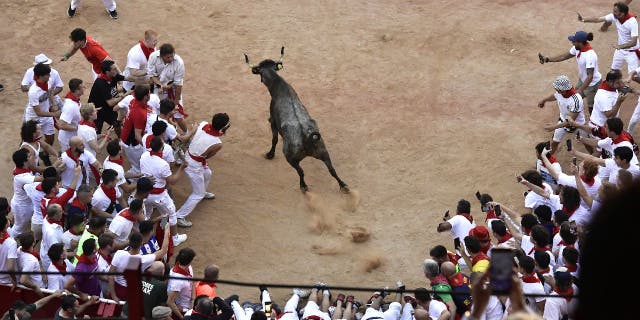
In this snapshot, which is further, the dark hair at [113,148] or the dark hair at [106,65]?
the dark hair at [106,65]

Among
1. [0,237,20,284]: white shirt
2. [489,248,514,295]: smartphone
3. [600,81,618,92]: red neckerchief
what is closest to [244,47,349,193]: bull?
[600,81,618,92]: red neckerchief

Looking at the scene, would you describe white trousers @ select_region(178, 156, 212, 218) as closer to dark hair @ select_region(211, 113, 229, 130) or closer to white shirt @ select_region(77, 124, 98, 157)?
dark hair @ select_region(211, 113, 229, 130)

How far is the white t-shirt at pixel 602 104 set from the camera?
11.9 meters

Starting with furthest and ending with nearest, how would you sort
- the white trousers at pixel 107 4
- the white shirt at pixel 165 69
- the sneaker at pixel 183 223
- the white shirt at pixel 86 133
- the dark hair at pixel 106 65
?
the white trousers at pixel 107 4
the white shirt at pixel 165 69
the dark hair at pixel 106 65
the sneaker at pixel 183 223
the white shirt at pixel 86 133

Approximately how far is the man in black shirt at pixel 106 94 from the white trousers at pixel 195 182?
1.60 meters

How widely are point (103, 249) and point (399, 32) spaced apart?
316 inches

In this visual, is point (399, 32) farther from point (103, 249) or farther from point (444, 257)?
point (103, 249)

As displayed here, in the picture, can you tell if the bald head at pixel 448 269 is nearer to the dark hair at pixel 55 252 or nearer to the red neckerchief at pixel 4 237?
the dark hair at pixel 55 252

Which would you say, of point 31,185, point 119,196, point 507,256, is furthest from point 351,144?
point 507,256

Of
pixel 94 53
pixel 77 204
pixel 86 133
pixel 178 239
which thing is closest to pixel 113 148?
pixel 86 133

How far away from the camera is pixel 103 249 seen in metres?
8.92

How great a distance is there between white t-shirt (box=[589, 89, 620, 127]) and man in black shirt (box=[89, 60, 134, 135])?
652 centimetres

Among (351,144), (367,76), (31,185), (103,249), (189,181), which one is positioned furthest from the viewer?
(367,76)

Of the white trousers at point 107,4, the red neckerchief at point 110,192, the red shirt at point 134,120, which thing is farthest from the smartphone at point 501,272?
the white trousers at point 107,4
